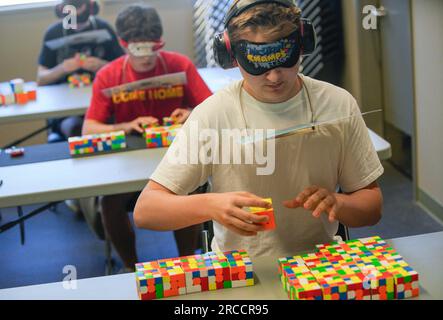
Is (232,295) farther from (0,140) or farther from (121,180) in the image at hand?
(0,140)

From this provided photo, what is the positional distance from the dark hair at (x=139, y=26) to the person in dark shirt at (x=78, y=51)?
4.22 ft

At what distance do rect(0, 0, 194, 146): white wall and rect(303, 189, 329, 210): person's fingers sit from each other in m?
4.41

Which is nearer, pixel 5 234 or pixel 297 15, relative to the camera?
pixel 297 15

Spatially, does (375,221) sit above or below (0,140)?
above

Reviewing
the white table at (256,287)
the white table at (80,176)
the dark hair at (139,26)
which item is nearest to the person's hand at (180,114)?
the white table at (80,176)

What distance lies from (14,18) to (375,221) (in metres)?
Result: 4.53

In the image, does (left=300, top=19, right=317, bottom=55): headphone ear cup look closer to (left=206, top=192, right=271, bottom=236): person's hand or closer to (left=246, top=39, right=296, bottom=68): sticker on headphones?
(left=246, top=39, right=296, bottom=68): sticker on headphones

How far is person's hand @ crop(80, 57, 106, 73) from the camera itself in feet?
16.6

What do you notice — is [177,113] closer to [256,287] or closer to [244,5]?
[244,5]

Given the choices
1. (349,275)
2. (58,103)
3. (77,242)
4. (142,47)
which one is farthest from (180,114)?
(349,275)

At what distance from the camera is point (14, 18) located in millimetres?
5953

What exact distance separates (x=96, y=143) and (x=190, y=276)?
172cm

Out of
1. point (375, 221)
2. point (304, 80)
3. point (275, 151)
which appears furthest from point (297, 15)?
point (375, 221)

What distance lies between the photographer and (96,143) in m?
3.47
